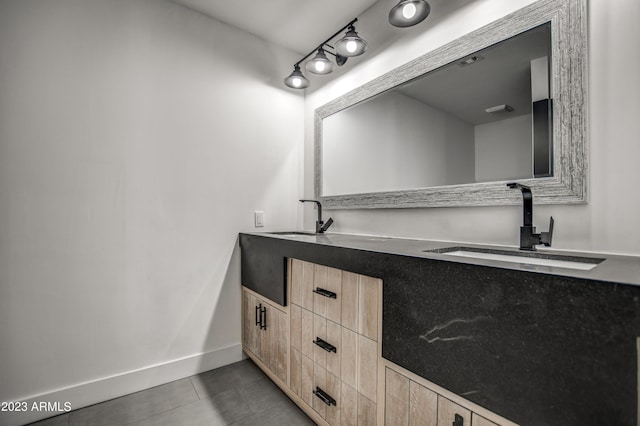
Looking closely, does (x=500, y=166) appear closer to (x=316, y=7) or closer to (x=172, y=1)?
(x=316, y=7)

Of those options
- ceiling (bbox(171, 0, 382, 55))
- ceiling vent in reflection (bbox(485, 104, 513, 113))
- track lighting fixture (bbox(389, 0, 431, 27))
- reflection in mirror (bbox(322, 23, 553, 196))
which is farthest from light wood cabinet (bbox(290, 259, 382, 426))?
ceiling (bbox(171, 0, 382, 55))

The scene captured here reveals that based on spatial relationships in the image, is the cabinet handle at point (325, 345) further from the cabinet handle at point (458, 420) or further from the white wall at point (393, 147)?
the white wall at point (393, 147)

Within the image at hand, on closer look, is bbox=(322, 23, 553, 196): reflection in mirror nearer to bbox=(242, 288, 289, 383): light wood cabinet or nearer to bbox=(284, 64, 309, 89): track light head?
bbox=(284, 64, 309, 89): track light head

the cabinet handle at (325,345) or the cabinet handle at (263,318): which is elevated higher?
the cabinet handle at (325,345)

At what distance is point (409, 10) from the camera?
147 centimetres

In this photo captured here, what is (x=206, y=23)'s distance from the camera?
6.93 feet

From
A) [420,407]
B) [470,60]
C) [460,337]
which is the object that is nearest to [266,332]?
[420,407]

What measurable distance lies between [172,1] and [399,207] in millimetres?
1989

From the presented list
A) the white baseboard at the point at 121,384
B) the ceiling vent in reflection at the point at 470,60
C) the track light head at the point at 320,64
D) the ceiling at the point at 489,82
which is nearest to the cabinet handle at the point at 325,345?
the white baseboard at the point at 121,384

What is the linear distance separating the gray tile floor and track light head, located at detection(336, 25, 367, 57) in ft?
6.78

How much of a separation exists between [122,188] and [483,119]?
2008 millimetres

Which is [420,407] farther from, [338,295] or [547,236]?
[547,236]

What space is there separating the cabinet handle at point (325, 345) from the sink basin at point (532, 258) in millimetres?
604

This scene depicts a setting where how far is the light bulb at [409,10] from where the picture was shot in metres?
1.46
